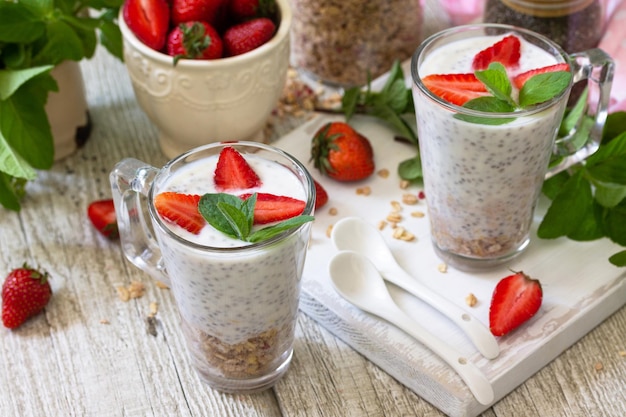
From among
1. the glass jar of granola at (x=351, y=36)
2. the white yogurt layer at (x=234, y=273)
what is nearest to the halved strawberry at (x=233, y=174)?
the white yogurt layer at (x=234, y=273)

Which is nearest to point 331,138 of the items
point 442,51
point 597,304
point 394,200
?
point 394,200

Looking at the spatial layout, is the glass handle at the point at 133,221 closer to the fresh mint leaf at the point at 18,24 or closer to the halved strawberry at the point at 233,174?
the halved strawberry at the point at 233,174

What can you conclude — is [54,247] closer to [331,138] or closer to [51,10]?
[51,10]

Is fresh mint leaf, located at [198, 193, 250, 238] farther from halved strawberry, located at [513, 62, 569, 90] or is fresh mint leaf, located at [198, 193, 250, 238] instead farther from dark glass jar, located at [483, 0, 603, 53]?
dark glass jar, located at [483, 0, 603, 53]

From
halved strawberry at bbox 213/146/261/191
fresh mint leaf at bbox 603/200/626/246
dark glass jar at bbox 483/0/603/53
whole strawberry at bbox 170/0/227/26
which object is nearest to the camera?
halved strawberry at bbox 213/146/261/191

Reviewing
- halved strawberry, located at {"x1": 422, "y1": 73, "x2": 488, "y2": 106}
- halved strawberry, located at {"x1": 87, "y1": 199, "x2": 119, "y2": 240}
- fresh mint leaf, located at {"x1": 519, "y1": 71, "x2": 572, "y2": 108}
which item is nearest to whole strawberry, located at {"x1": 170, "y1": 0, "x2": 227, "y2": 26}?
halved strawberry, located at {"x1": 87, "y1": 199, "x2": 119, "y2": 240}

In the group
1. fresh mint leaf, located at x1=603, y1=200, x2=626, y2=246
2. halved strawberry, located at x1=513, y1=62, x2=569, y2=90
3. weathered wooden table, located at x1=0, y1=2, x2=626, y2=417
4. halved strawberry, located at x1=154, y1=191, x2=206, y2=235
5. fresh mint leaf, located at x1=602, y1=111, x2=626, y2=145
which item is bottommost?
weathered wooden table, located at x1=0, y1=2, x2=626, y2=417

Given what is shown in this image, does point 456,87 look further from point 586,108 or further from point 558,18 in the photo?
point 558,18
